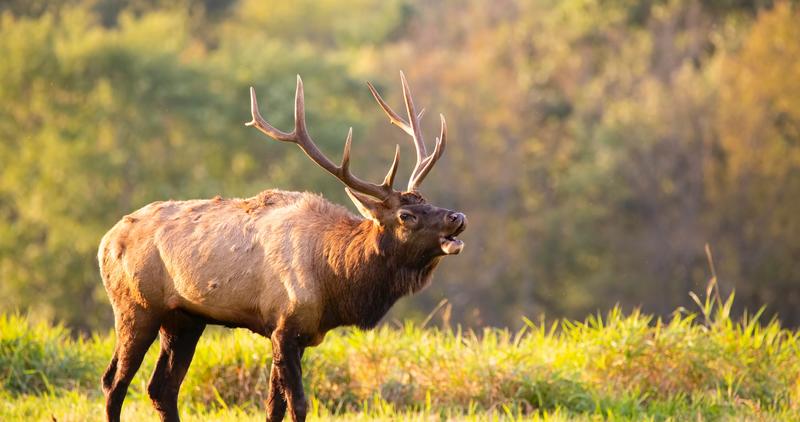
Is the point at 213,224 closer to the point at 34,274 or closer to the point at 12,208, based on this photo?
the point at 34,274

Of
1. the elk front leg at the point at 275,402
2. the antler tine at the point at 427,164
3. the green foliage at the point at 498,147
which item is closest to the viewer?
the elk front leg at the point at 275,402

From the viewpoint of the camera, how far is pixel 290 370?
303 inches

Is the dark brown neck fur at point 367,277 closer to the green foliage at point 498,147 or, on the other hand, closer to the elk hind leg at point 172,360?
the elk hind leg at point 172,360

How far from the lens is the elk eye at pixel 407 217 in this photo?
7.79 m

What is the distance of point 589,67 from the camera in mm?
46812

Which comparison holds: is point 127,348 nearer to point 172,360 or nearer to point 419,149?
point 172,360

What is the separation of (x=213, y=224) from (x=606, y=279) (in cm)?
3304

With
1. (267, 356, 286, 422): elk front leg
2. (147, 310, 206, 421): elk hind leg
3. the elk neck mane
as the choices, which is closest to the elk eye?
the elk neck mane

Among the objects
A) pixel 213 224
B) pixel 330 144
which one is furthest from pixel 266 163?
pixel 213 224

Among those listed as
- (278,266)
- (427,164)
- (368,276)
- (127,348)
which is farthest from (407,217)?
(127,348)

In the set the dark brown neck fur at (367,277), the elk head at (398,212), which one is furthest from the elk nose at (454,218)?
the dark brown neck fur at (367,277)

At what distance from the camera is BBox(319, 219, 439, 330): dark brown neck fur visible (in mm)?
7910

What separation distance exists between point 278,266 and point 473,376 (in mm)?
2344

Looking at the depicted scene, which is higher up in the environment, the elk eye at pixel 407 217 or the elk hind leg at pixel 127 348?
the elk eye at pixel 407 217
